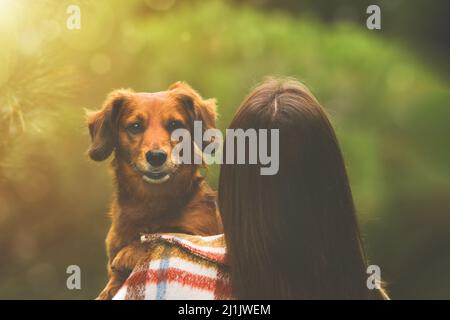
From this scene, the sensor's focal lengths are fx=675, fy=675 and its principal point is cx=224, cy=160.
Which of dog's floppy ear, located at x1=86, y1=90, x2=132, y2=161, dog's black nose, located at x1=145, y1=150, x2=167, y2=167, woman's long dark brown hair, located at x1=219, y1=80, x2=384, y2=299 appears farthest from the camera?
dog's floppy ear, located at x1=86, y1=90, x2=132, y2=161

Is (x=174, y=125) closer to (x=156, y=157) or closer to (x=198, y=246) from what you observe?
(x=156, y=157)

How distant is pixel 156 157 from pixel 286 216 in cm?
81

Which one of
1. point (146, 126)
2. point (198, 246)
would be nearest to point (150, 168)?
point (146, 126)

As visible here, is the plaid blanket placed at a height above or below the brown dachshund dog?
below

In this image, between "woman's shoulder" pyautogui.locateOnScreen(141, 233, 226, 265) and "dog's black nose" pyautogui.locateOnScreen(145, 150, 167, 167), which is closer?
"woman's shoulder" pyautogui.locateOnScreen(141, 233, 226, 265)

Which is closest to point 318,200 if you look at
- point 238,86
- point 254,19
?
point 238,86

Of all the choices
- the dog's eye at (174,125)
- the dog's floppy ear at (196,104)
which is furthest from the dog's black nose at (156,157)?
the dog's floppy ear at (196,104)

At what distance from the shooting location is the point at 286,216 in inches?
86.3

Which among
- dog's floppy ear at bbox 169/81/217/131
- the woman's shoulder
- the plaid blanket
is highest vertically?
Answer: dog's floppy ear at bbox 169/81/217/131

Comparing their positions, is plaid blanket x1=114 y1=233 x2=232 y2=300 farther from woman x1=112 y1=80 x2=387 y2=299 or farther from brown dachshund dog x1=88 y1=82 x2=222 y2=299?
brown dachshund dog x1=88 y1=82 x2=222 y2=299

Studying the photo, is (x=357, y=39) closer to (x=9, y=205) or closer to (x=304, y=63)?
(x=304, y=63)

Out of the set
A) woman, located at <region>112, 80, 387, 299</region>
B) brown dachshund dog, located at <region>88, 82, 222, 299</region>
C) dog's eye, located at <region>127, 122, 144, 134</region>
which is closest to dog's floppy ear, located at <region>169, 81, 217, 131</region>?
brown dachshund dog, located at <region>88, 82, 222, 299</region>

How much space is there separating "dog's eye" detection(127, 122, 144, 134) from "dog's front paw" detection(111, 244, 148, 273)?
19.0 inches

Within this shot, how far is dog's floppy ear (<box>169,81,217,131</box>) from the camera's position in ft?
9.80
